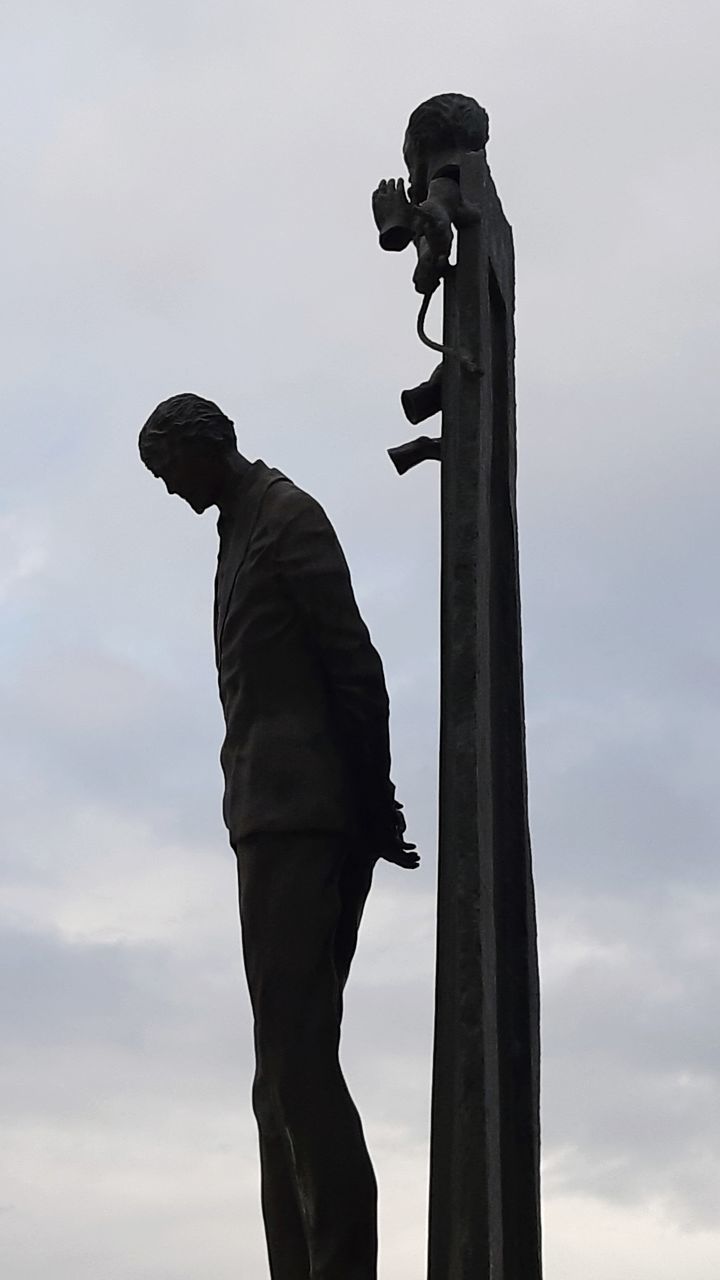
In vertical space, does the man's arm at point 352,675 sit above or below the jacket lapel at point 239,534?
below

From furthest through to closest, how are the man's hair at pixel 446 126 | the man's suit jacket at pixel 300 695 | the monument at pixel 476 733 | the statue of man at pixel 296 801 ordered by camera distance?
1. the man's hair at pixel 446 126
2. the man's suit jacket at pixel 300 695
3. the statue of man at pixel 296 801
4. the monument at pixel 476 733

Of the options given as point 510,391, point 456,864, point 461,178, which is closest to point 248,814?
point 456,864

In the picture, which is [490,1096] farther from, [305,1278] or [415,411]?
[415,411]

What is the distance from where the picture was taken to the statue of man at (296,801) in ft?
19.7

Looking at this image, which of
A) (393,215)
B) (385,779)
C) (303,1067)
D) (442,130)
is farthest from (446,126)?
(303,1067)

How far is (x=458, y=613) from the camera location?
6293mm

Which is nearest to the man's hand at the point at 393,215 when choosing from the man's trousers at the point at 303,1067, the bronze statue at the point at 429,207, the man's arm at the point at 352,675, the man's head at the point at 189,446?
the bronze statue at the point at 429,207

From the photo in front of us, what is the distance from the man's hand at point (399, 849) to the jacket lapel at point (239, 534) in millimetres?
807

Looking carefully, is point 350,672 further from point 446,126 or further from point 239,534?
point 446,126

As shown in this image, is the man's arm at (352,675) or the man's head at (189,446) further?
the man's head at (189,446)

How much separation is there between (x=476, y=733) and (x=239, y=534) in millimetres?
1109

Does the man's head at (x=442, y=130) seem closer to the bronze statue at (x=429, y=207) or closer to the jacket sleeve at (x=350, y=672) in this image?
the bronze statue at (x=429, y=207)

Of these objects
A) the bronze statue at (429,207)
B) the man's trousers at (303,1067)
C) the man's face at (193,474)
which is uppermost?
the bronze statue at (429,207)

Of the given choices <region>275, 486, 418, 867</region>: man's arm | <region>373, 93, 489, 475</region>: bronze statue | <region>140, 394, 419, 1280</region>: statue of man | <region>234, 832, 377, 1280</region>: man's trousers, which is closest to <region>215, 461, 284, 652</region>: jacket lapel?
<region>140, 394, 419, 1280</region>: statue of man
